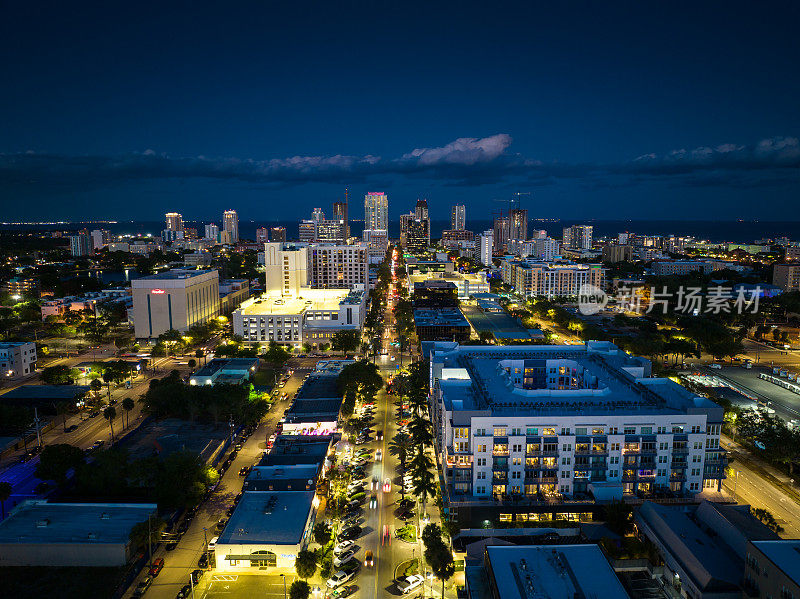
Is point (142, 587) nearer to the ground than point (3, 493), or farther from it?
nearer to the ground

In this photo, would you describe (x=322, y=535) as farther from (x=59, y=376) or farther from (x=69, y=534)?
(x=59, y=376)

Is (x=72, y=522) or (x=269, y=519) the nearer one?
(x=72, y=522)

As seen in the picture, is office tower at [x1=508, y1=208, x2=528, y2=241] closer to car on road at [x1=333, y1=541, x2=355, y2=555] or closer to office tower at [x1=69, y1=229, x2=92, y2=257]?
office tower at [x1=69, y1=229, x2=92, y2=257]

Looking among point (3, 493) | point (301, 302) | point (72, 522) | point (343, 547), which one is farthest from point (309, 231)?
point (343, 547)

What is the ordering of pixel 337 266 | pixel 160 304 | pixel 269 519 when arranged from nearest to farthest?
1. pixel 269 519
2. pixel 160 304
3. pixel 337 266

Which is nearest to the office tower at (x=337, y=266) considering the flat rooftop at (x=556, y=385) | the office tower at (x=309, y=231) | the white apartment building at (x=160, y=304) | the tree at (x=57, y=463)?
the white apartment building at (x=160, y=304)

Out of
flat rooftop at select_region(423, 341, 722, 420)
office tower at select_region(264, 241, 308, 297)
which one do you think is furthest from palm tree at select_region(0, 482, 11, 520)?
office tower at select_region(264, 241, 308, 297)

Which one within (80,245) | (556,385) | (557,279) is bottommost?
(556,385)
